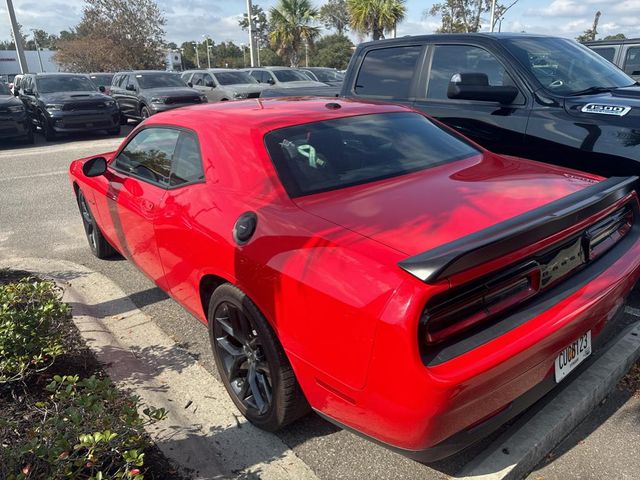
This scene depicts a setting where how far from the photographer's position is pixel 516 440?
2.35 meters

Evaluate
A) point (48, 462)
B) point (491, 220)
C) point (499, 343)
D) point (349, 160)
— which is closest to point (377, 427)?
point (499, 343)

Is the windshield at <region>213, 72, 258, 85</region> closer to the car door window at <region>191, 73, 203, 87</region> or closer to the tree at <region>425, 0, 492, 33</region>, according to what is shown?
the car door window at <region>191, 73, 203, 87</region>

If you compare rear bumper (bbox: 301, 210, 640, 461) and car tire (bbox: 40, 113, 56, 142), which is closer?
rear bumper (bbox: 301, 210, 640, 461)

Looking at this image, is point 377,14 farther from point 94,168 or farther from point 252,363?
point 252,363

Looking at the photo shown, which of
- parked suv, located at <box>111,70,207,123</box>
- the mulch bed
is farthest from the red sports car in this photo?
parked suv, located at <box>111,70,207,123</box>

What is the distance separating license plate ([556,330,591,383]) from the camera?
7.20 ft

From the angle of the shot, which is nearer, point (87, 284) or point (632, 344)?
point (632, 344)

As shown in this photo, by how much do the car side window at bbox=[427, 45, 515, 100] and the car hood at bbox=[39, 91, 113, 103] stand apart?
459 inches

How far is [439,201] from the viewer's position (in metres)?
2.42

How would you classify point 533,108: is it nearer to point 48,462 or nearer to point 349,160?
point 349,160

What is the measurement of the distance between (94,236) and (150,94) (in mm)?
10769

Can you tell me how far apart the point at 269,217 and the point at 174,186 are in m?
1.05

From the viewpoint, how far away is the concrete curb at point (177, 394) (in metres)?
2.43

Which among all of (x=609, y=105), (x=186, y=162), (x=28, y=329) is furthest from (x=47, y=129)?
(x=609, y=105)
